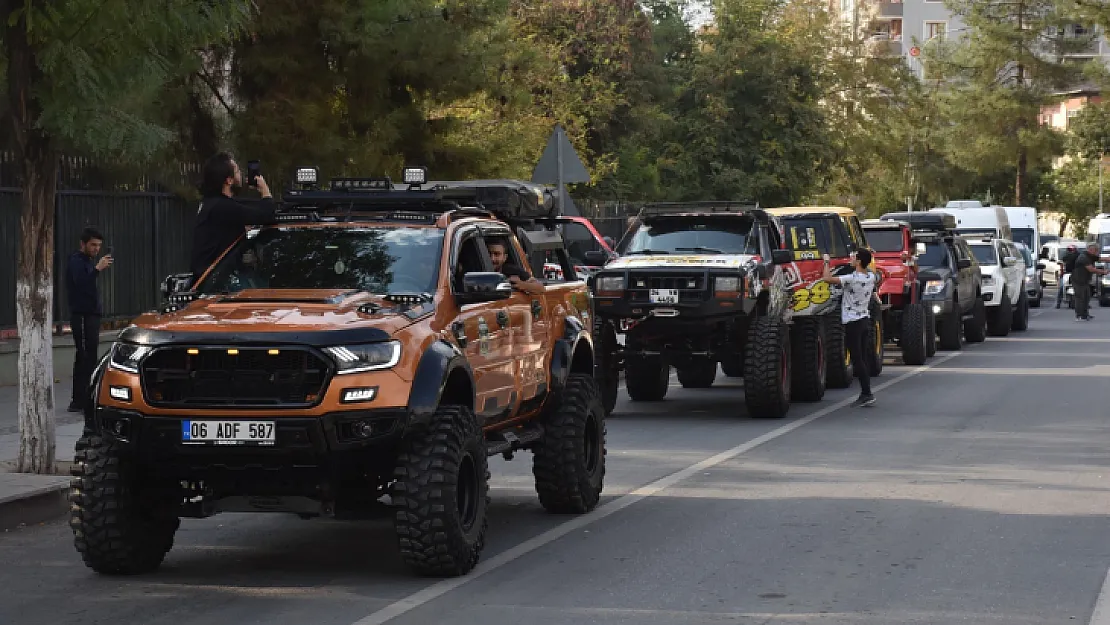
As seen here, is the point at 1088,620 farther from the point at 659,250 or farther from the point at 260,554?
the point at 659,250

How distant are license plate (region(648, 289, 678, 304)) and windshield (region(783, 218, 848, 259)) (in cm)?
547

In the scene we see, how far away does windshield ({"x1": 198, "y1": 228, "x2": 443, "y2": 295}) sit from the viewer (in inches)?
379

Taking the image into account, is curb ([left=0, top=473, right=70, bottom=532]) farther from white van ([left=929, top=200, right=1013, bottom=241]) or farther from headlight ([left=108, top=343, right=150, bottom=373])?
white van ([left=929, top=200, right=1013, bottom=241])

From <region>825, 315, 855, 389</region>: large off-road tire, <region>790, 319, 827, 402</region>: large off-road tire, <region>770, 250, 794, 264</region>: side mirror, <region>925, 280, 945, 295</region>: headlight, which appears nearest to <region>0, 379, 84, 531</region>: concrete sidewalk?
<region>770, 250, 794, 264</region>: side mirror

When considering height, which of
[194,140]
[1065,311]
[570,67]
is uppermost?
[570,67]

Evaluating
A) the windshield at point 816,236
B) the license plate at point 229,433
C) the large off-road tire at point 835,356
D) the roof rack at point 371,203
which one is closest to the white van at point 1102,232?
the windshield at point 816,236

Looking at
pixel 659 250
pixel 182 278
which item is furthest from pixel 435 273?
pixel 659 250

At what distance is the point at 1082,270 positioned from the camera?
4034cm

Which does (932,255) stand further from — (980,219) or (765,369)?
(980,219)

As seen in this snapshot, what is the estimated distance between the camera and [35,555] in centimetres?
987

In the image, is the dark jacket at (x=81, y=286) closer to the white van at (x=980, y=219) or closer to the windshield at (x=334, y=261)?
the windshield at (x=334, y=261)

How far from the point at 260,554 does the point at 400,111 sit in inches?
546

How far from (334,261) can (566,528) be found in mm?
2232

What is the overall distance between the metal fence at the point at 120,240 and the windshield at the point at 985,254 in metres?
16.9
